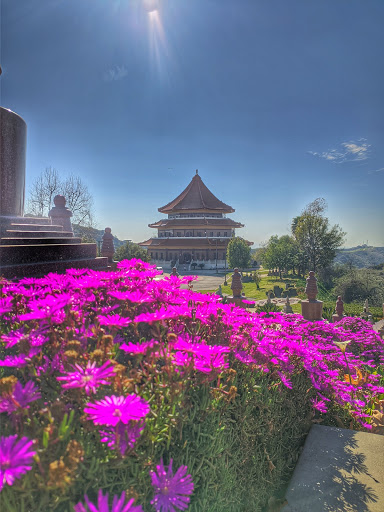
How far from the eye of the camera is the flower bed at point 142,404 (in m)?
1.05

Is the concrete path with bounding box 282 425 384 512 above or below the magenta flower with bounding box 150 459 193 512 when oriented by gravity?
below

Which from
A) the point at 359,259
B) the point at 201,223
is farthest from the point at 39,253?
the point at 359,259

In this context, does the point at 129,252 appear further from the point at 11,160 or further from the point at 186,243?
the point at 186,243

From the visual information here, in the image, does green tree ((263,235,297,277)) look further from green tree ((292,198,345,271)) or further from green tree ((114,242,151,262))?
green tree ((114,242,151,262))

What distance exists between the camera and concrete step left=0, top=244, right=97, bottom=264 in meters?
4.34

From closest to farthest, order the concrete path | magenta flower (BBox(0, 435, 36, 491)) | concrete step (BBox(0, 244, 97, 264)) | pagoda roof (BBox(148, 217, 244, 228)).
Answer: magenta flower (BBox(0, 435, 36, 491)), the concrete path, concrete step (BBox(0, 244, 97, 264)), pagoda roof (BBox(148, 217, 244, 228))

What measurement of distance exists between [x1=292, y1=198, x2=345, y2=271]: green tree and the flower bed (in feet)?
104

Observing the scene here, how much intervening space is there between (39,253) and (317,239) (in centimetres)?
3184

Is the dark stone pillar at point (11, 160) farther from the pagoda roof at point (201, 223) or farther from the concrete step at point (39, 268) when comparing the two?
the pagoda roof at point (201, 223)

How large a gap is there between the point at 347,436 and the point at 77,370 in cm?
219

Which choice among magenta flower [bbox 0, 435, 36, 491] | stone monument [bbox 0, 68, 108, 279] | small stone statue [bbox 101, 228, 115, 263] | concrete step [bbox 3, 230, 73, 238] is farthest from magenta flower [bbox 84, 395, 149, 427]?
small stone statue [bbox 101, 228, 115, 263]

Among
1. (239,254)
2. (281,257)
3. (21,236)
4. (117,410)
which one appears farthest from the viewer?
(239,254)

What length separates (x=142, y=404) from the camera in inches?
43.6

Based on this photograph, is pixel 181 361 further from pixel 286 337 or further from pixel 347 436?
pixel 347 436
